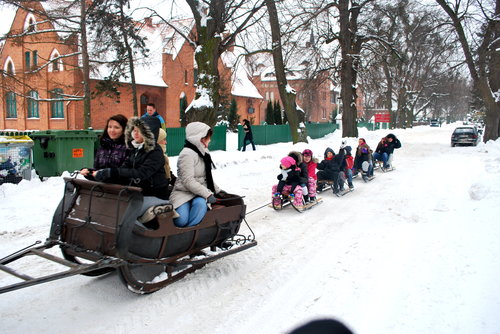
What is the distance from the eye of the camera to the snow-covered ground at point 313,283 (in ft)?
12.2

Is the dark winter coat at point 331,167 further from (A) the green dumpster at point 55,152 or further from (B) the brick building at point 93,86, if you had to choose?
(B) the brick building at point 93,86

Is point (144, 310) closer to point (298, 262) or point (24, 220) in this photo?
point (298, 262)

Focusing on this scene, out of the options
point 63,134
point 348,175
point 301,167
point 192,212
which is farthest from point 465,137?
point 192,212

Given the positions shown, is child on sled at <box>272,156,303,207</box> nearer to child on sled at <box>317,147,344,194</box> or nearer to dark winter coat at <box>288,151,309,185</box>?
dark winter coat at <box>288,151,309,185</box>

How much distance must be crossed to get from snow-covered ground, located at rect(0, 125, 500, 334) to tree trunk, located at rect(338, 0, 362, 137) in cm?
1595

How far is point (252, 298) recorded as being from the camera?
14.1 feet

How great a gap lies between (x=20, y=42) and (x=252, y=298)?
16.1 meters

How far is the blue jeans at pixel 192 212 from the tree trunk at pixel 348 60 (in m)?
18.4

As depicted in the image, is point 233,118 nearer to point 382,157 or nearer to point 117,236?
point 382,157

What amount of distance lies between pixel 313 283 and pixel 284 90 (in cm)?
1664

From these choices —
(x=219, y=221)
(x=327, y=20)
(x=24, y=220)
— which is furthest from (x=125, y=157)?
(x=327, y=20)

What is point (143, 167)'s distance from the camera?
163 inches

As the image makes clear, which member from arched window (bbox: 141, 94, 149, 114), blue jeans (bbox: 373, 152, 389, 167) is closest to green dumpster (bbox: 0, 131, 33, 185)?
blue jeans (bbox: 373, 152, 389, 167)

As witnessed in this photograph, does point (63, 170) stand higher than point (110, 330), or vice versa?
point (63, 170)
